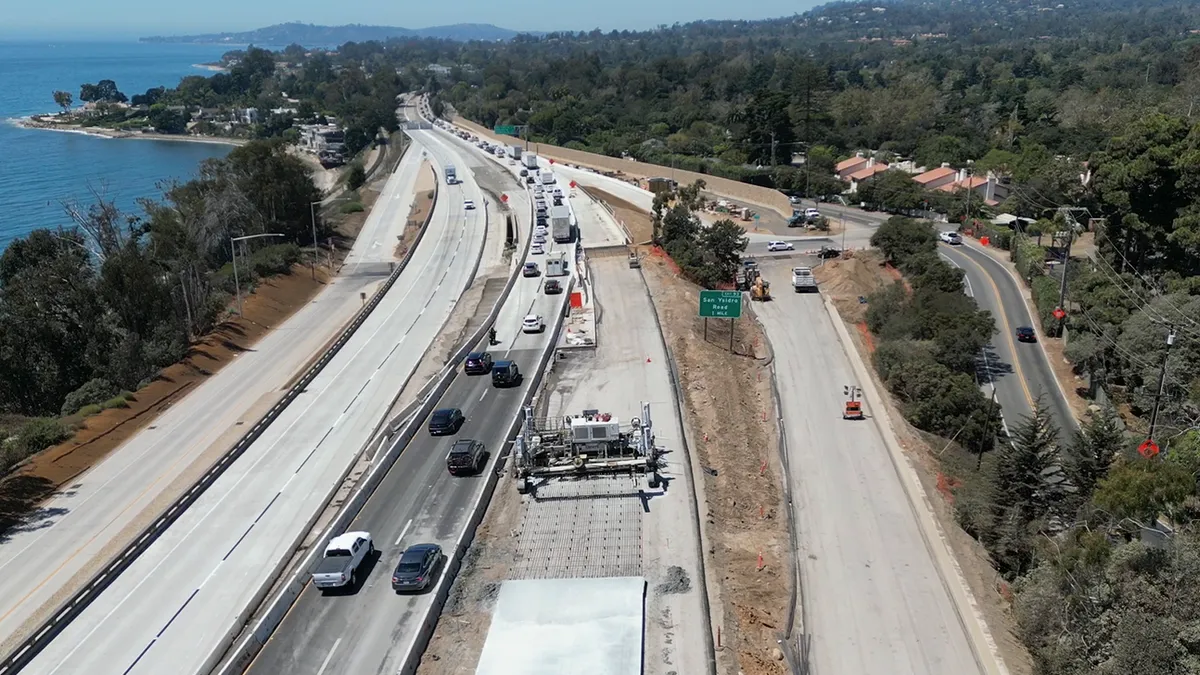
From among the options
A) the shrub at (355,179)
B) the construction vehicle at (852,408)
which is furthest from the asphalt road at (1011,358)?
the shrub at (355,179)

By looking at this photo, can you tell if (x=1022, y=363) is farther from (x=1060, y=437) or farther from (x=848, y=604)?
(x=848, y=604)

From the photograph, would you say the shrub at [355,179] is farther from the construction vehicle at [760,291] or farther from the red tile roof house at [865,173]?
the construction vehicle at [760,291]

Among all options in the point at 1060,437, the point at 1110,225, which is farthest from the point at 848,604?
the point at 1110,225

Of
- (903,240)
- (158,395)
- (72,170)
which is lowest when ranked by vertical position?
(72,170)

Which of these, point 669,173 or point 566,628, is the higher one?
point 566,628

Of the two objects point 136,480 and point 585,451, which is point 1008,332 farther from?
point 136,480

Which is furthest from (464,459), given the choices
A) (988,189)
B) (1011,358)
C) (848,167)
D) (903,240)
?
(848,167)

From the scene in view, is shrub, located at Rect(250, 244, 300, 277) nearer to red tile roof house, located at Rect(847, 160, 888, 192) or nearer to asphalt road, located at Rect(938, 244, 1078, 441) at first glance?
asphalt road, located at Rect(938, 244, 1078, 441)
